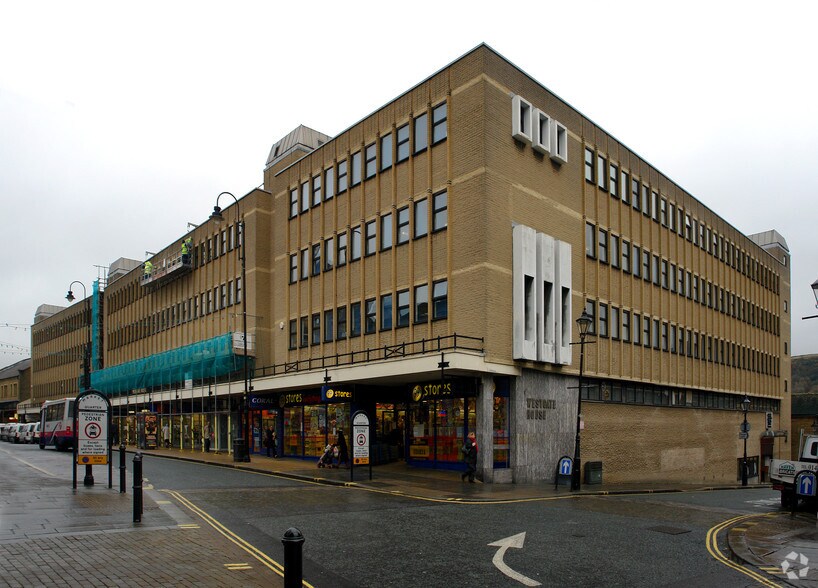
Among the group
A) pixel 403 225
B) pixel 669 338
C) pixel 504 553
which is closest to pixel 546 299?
pixel 403 225

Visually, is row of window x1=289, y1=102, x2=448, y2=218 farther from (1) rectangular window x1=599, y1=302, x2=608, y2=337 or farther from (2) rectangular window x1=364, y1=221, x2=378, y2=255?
(1) rectangular window x1=599, y1=302, x2=608, y2=337

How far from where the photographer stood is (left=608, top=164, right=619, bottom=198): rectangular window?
35.3 meters

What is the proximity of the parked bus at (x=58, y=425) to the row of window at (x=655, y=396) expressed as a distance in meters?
29.9

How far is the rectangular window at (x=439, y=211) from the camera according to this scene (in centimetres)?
2822

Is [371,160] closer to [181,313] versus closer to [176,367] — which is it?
[176,367]

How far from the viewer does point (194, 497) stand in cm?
1839

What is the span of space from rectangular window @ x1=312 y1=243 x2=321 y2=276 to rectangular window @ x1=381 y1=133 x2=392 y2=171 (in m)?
6.16

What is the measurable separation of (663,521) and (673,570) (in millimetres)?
5544

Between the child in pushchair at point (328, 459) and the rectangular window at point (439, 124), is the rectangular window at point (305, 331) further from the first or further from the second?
the rectangular window at point (439, 124)

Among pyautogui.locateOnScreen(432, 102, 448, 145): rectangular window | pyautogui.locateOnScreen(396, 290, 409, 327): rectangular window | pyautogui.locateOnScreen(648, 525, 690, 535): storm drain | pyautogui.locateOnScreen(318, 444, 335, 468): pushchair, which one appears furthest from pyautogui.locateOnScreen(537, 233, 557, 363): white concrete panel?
pyautogui.locateOnScreen(648, 525, 690, 535): storm drain

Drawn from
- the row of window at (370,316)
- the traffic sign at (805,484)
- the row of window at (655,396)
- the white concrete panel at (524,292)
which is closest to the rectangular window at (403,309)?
the row of window at (370,316)

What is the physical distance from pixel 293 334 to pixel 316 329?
2.44 meters

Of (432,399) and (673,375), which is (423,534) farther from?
(673,375)

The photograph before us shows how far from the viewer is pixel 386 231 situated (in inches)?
1226
